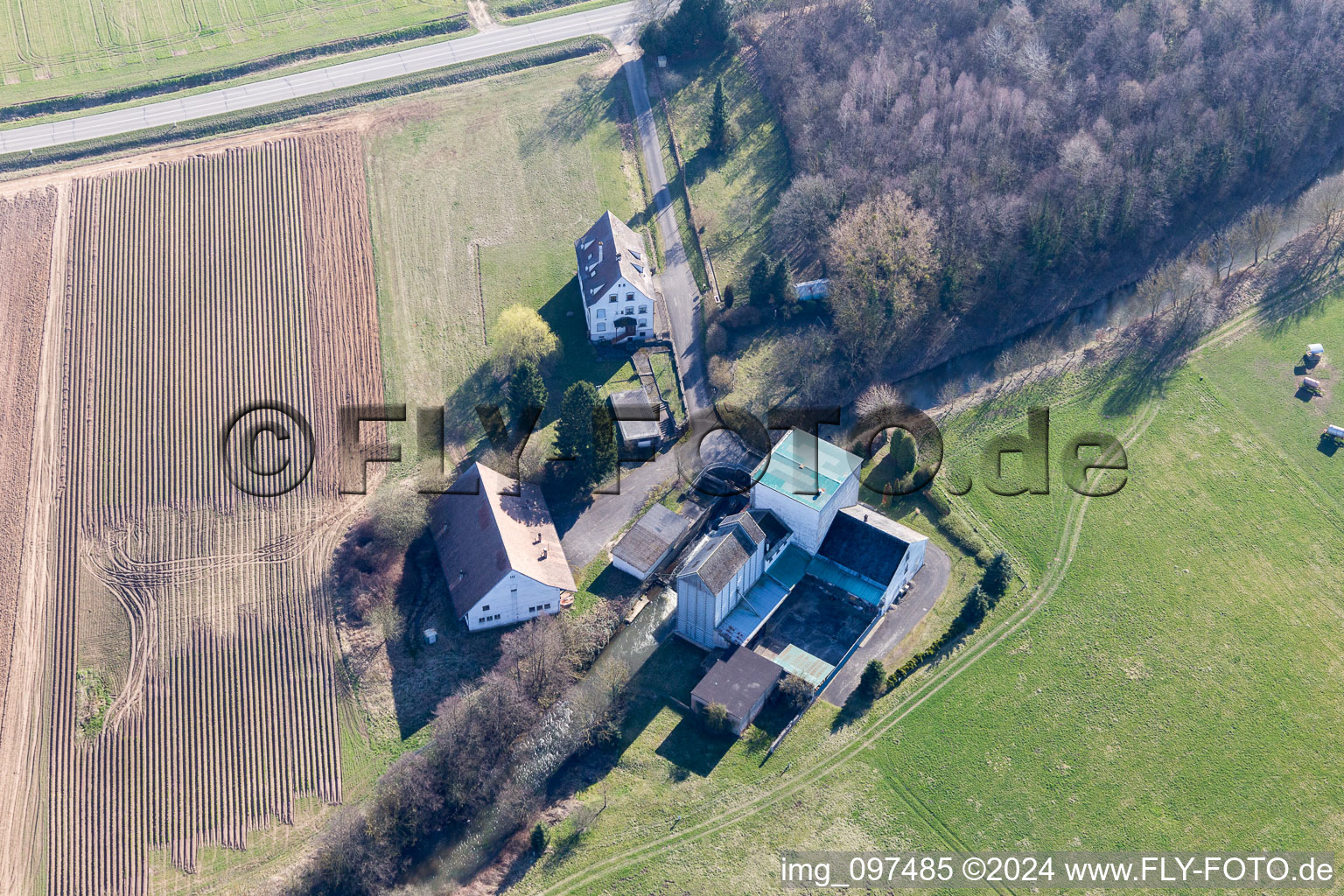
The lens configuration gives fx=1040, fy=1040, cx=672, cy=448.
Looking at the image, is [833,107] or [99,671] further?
[833,107]

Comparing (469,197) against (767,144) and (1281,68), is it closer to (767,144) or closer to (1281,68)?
(767,144)

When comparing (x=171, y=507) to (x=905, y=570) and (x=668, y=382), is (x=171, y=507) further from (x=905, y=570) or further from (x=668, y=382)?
(x=905, y=570)

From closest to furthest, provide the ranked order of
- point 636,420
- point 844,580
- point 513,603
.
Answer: point 513,603 < point 844,580 < point 636,420

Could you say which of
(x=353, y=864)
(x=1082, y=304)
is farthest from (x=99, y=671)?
(x=1082, y=304)

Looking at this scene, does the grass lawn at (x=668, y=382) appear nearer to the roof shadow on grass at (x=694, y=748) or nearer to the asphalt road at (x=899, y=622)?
the asphalt road at (x=899, y=622)

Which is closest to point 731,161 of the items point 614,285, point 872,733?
point 614,285

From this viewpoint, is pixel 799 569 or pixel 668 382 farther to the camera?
pixel 668 382

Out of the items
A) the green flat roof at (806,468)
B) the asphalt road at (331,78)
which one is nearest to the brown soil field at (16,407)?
the asphalt road at (331,78)
